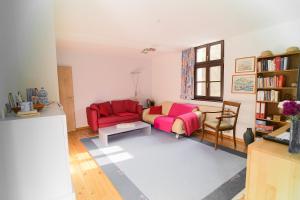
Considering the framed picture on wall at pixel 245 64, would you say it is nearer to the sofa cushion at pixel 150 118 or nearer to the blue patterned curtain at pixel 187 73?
the blue patterned curtain at pixel 187 73

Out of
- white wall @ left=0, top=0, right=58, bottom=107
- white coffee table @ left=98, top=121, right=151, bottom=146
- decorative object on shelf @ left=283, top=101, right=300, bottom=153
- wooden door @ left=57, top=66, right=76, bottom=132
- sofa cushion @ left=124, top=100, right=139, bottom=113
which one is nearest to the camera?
decorative object on shelf @ left=283, top=101, right=300, bottom=153

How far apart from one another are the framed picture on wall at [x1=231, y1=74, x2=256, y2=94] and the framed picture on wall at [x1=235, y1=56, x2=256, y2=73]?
0.36ft

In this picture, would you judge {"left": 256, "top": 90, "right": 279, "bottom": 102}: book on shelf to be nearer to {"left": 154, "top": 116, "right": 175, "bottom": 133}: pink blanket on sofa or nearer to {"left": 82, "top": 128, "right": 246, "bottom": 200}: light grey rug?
{"left": 82, "top": 128, "right": 246, "bottom": 200}: light grey rug

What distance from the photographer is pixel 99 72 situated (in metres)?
4.91

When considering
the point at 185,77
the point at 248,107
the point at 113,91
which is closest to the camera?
the point at 248,107

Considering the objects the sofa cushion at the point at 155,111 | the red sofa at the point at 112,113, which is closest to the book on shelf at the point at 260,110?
the sofa cushion at the point at 155,111

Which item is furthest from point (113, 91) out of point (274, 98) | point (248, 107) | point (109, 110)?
point (274, 98)

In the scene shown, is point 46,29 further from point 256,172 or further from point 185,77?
point 185,77

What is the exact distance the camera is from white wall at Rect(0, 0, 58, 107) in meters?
1.71

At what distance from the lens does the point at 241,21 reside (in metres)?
2.64

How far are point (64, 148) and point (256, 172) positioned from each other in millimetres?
1555

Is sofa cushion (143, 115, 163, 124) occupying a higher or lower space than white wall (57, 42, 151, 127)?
lower

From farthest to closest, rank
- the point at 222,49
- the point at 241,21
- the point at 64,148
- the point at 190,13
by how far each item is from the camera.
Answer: the point at 222,49
the point at 241,21
the point at 190,13
the point at 64,148

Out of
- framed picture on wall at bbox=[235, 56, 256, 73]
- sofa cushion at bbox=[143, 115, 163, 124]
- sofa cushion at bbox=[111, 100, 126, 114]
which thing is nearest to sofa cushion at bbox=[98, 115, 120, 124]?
sofa cushion at bbox=[111, 100, 126, 114]
